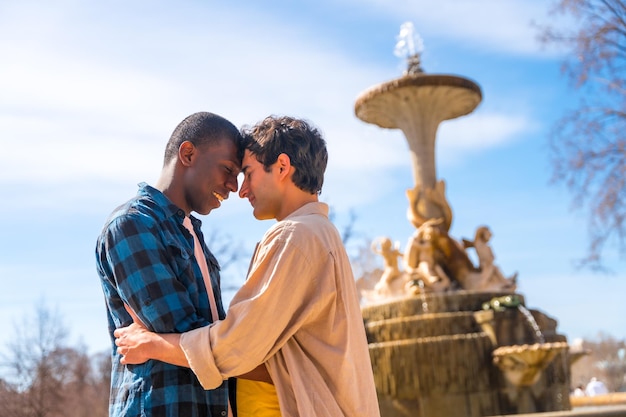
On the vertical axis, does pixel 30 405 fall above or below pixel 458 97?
below

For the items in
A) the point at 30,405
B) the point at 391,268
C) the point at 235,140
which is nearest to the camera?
the point at 235,140

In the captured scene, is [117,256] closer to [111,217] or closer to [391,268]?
[111,217]

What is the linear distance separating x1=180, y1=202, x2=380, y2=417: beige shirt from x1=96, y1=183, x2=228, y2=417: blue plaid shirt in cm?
15

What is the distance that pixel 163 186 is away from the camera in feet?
9.66

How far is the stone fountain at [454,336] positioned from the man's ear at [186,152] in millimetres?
10210

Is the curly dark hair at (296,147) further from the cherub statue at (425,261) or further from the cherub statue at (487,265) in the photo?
the cherub statue at (487,265)

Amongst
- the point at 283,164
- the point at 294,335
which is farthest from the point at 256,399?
the point at 283,164

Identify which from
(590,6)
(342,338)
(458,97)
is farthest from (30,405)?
(590,6)

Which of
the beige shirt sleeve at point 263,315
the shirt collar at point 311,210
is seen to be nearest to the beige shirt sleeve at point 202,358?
the beige shirt sleeve at point 263,315

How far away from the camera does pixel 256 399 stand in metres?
2.50

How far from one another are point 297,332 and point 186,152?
0.87 meters

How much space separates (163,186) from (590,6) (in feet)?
52.8

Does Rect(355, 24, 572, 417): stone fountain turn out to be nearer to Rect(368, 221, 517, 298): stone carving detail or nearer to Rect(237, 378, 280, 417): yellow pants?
Rect(368, 221, 517, 298): stone carving detail

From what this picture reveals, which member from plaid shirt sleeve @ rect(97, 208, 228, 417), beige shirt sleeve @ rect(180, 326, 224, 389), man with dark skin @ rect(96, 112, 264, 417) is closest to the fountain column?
man with dark skin @ rect(96, 112, 264, 417)
